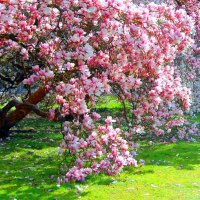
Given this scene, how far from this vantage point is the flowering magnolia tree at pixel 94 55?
27.3 ft

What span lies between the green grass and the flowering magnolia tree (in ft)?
2.88

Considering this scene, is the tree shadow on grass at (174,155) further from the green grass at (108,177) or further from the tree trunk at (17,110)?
the tree trunk at (17,110)

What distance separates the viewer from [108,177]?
11484mm

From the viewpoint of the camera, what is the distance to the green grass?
1005cm

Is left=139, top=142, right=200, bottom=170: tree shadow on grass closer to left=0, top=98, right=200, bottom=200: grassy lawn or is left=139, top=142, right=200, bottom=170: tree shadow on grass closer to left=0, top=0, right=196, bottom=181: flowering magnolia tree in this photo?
left=0, top=98, right=200, bottom=200: grassy lawn

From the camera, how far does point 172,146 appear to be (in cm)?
1655

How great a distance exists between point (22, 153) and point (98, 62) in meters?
7.46

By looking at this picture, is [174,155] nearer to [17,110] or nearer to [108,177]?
[108,177]

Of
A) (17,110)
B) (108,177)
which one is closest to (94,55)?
(108,177)

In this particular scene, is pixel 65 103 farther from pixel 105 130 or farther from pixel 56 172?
pixel 56 172

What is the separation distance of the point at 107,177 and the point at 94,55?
4.04 m

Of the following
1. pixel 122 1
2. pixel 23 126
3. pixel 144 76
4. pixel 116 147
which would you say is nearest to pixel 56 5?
pixel 122 1

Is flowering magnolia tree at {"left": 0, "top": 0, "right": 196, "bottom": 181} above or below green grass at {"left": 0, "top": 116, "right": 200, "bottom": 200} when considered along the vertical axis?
above

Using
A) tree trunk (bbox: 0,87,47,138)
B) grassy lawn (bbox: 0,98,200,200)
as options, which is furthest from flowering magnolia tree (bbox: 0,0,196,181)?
tree trunk (bbox: 0,87,47,138)
